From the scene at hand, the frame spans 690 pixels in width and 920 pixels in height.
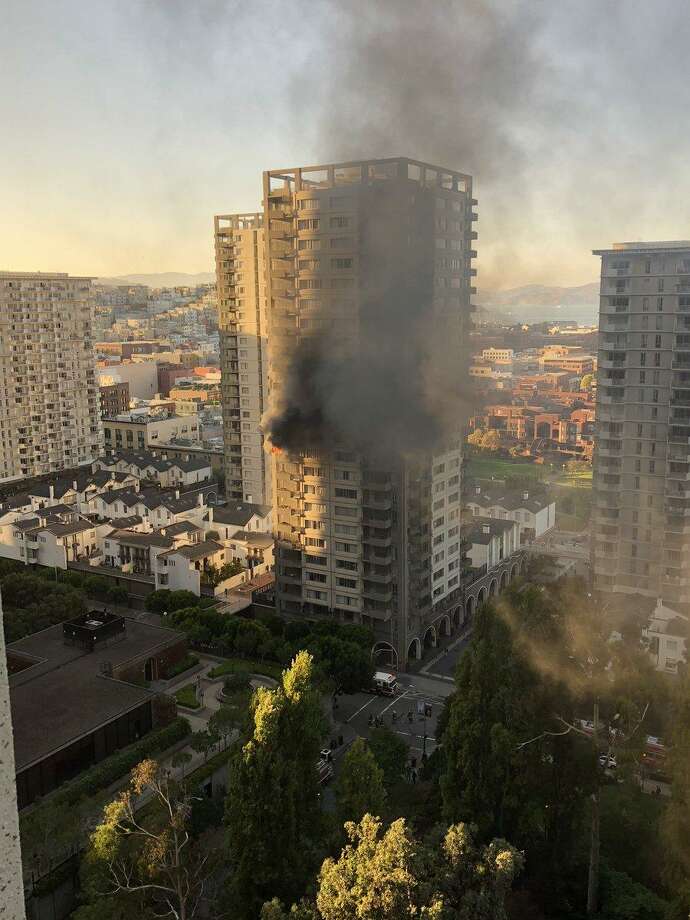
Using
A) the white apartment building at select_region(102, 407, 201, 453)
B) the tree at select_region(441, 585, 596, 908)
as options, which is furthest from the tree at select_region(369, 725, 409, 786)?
the white apartment building at select_region(102, 407, 201, 453)

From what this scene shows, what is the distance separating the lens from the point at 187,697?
48.1 ft

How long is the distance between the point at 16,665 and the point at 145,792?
14.9 ft

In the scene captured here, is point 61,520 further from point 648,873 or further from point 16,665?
point 648,873

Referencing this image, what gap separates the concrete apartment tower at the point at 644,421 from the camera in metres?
16.7

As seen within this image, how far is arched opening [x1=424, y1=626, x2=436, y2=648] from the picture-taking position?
17.1 m

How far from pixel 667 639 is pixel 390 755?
266 inches

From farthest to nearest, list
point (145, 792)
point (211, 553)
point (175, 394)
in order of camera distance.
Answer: point (175, 394) < point (211, 553) < point (145, 792)

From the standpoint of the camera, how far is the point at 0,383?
32000 mm

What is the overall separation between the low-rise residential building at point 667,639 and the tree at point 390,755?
5.95 m

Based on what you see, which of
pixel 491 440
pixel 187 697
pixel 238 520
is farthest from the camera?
pixel 491 440

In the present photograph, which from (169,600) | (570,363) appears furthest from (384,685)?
(570,363)

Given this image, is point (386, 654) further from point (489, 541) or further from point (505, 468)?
point (505, 468)

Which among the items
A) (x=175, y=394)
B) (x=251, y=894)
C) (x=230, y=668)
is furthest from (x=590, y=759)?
(x=175, y=394)

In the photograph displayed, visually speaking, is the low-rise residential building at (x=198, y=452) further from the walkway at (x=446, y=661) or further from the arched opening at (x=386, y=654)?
the arched opening at (x=386, y=654)
